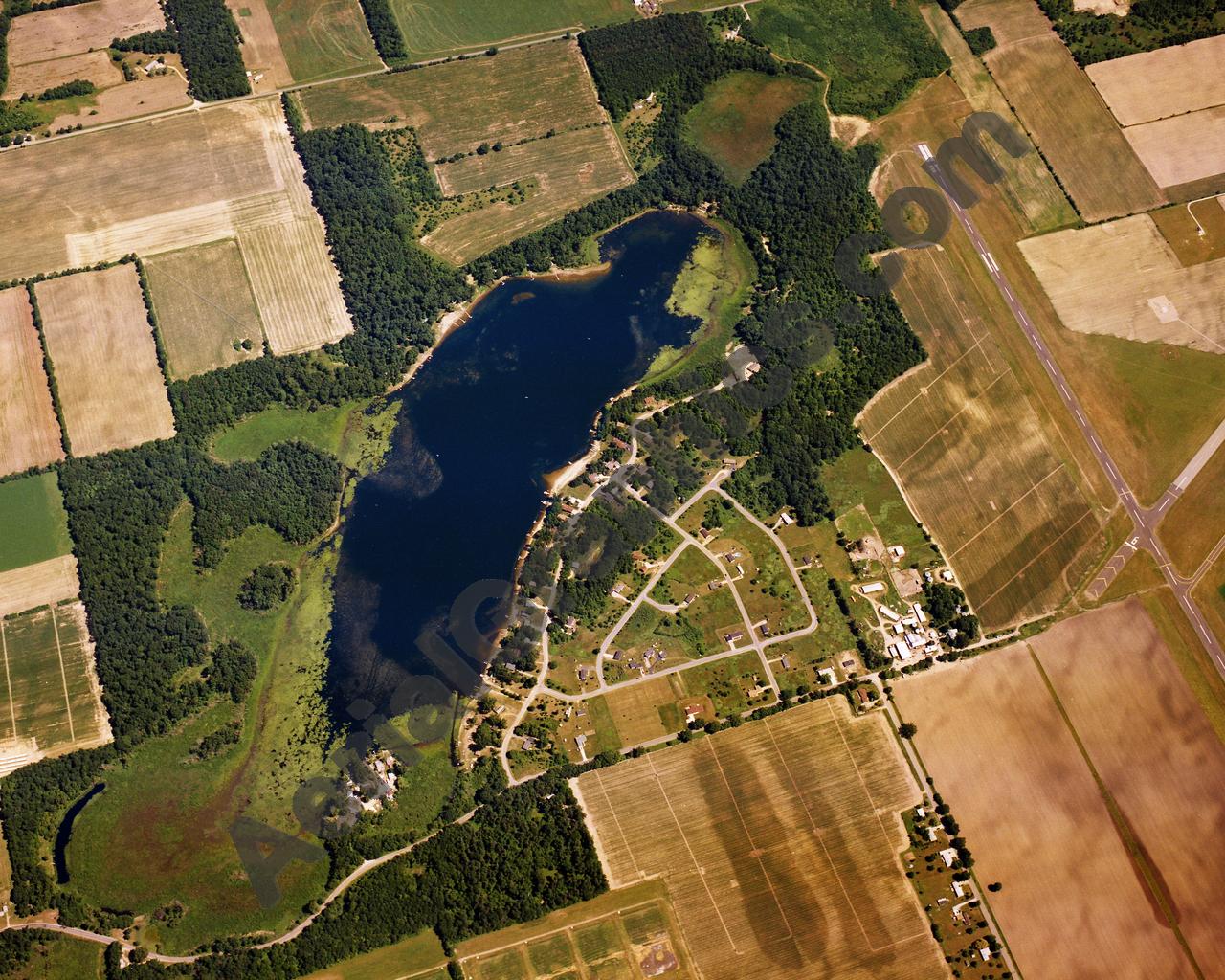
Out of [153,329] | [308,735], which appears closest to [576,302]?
[153,329]

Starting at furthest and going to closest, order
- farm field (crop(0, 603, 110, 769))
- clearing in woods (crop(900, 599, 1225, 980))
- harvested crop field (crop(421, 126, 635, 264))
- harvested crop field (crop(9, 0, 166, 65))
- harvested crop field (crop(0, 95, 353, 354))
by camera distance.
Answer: harvested crop field (crop(9, 0, 166, 65))
harvested crop field (crop(421, 126, 635, 264))
harvested crop field (crop(0, 95, 353, 354))
farm field (crop(0, 603, 110, 769))
clearing in woods (crop(900, 599, 1225, 980))

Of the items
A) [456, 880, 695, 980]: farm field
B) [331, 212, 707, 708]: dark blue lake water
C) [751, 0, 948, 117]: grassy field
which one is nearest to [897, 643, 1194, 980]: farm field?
[456, 880, 695, 980]: farm field

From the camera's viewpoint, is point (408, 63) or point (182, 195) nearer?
point (182, 195)

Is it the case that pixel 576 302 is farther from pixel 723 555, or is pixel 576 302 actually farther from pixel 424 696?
pixel 424 696

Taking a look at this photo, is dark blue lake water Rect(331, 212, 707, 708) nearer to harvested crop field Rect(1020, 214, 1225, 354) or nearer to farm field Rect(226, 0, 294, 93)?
farm field Rect(226, 0, 294, 93)

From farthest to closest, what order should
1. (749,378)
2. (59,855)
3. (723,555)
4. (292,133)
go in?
(292,133) → (749,378) → (723,555) → (59,855)
